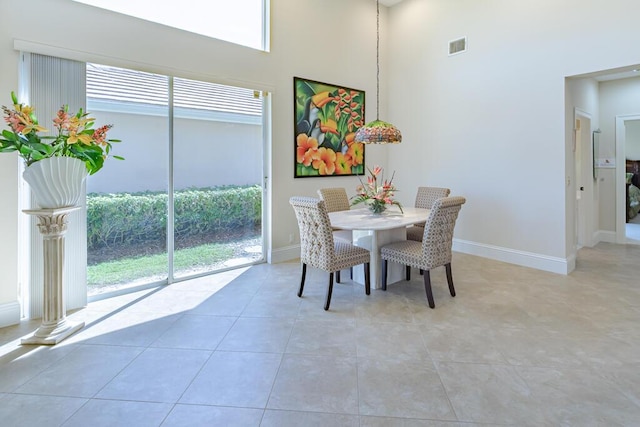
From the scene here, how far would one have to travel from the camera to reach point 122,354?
245 cm

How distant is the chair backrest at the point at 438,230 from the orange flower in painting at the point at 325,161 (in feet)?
7.88

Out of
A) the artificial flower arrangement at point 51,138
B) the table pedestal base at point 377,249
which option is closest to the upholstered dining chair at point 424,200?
the table pedestal base at point 377,249

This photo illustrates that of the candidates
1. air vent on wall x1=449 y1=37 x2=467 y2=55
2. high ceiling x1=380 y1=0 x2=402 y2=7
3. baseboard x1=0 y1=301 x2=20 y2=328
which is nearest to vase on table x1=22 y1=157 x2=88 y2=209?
baseboard x1=0 y1=301 x2=20 y2=328

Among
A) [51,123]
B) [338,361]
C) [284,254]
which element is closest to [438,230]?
[338,361]

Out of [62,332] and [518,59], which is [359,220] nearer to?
[62,332]

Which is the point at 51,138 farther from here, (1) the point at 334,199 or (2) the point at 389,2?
(2) the point at 389,2

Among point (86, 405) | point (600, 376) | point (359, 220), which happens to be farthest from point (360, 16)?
point (86, 405)

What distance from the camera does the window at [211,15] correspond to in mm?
3627

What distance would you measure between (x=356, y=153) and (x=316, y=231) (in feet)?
9.28

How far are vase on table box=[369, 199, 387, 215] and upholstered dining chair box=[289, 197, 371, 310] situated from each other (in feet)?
2.02

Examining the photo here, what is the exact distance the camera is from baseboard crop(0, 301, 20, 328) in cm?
290

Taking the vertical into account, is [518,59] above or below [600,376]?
above

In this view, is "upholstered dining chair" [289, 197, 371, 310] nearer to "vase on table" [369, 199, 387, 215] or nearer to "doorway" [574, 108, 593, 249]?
"vase on table" [369, 199, 387, 215]

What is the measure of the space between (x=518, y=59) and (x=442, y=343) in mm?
3920
